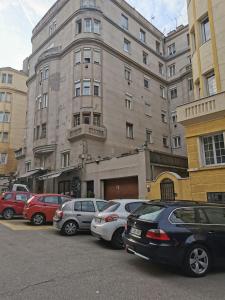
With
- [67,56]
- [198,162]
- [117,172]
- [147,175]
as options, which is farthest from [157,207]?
[67,56]

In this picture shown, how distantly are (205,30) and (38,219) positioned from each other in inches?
591

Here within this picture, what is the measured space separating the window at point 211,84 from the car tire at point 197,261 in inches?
478

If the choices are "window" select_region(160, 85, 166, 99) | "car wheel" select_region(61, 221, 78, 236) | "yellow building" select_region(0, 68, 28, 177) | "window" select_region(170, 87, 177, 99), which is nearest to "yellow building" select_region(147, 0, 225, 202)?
"car wheel" select_region(61, 221, 78, 236)

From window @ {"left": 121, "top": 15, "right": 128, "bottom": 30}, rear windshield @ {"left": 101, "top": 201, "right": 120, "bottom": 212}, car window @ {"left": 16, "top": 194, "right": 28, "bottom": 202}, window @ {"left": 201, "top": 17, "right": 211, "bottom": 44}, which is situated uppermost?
window @ {"left": 121, "top": 15, "right": 128, "bottom": 30}

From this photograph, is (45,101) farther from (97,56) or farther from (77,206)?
(77,206)

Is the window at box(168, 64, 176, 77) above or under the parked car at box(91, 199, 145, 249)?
above

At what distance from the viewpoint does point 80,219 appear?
38.8ft

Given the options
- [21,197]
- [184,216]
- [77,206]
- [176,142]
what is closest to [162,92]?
[176,142]

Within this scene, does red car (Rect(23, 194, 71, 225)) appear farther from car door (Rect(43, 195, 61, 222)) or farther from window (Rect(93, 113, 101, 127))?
window (Rect(93, 113, 101, 127))

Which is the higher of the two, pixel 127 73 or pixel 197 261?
pixel 127 73

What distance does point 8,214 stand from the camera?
17.6m

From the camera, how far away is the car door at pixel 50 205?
14655mm

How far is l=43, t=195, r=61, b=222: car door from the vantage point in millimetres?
14655

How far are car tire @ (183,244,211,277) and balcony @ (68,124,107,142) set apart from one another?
742 inches
